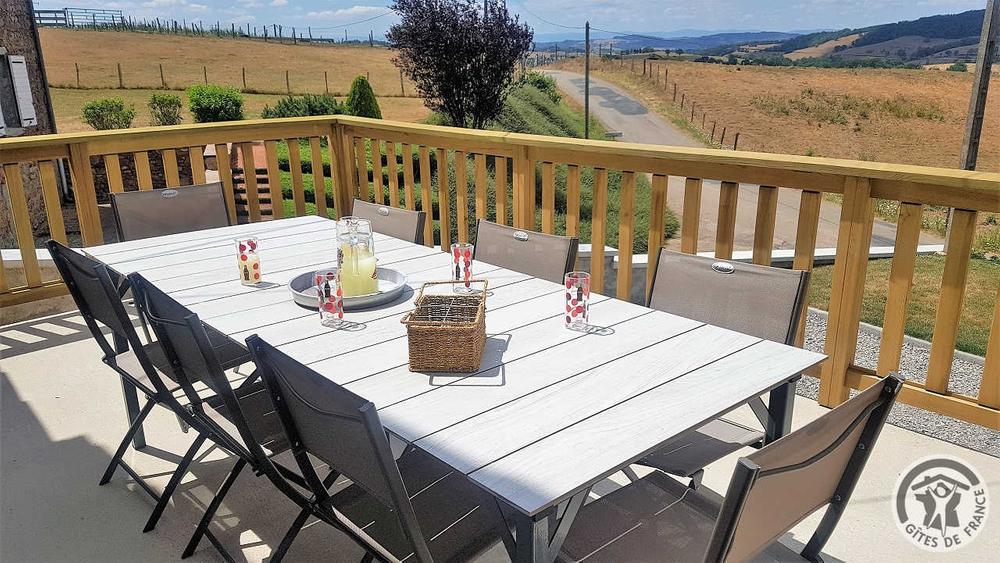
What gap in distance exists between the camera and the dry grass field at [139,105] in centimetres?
2426

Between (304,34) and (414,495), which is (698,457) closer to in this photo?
(414,495)

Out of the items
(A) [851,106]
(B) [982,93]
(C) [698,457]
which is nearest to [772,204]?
(C) [698,457]

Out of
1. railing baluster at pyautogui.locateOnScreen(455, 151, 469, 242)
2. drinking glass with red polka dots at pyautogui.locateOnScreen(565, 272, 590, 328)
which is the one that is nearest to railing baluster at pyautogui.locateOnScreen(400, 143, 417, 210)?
railing baluster at pyautogui.locateOnScreen(455, 151, 469, 242)

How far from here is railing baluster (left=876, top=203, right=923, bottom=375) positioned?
2.72 m

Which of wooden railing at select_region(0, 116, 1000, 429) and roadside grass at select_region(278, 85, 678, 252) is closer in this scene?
wooden railing at select_region(0, 116, 1000, 429)

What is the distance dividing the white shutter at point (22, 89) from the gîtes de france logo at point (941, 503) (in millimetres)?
9393

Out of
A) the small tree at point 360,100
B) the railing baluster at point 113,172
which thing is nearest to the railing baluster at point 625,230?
the railing baluster at point 113,172

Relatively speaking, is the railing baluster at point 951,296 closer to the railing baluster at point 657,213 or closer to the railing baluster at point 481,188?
the railing baluster at point 657,213

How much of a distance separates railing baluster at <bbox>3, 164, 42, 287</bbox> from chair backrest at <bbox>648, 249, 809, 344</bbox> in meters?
3.55

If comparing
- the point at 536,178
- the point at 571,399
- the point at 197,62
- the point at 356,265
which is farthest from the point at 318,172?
the point at 197,62

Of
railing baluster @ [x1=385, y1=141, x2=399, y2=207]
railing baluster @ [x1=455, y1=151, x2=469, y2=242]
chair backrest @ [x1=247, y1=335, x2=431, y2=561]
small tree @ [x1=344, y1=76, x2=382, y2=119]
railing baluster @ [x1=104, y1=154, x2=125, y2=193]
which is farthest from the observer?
small tree @ [x1=344, y1=76, x2=382, y2=119]

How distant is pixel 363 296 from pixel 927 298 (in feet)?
21.9

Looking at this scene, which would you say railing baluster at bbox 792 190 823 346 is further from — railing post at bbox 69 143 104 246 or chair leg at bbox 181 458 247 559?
railing post at bbox 69 143 104 246

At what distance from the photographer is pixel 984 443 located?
3.04 metres
